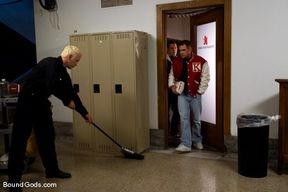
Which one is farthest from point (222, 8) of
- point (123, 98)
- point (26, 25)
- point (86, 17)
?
point (26, 25)

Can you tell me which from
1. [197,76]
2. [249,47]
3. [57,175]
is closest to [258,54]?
[249,47]

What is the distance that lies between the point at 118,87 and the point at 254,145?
6.02 ft

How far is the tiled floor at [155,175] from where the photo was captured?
300cm

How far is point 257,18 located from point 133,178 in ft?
7.65

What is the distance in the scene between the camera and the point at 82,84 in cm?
430

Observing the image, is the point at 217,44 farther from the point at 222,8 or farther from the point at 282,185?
the point at 282,185

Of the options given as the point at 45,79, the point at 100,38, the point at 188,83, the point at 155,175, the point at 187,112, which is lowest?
the point at 155,175

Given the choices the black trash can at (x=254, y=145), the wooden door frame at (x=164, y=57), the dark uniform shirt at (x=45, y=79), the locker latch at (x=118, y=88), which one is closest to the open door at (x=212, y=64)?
the wooden door frame at (x=164, y=57)

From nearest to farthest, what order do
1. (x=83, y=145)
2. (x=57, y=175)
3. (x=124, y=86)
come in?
1. (x=57, y=175)
2. (x=124, y=86)
3. (x=83, y=145)

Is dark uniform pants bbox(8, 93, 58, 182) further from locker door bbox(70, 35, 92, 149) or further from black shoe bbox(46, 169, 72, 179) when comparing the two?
locker door bbox(70, 35, 92, 149)

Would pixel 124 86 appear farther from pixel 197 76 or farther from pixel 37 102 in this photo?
pixel 37 102

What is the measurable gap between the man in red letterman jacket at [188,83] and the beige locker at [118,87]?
1.44 feet

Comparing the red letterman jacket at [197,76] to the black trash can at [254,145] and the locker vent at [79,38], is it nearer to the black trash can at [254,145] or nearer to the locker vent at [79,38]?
the black trash can at [254,145]

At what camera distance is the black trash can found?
3.15 metres
